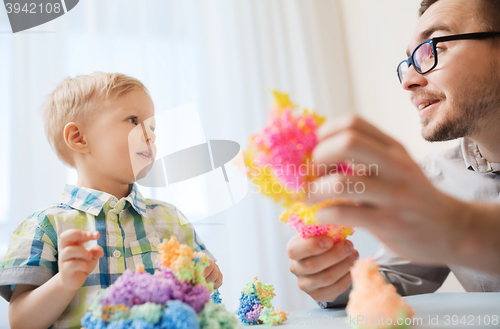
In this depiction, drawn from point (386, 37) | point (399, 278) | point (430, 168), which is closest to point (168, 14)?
point (386, 37)

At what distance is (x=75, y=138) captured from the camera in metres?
0.97

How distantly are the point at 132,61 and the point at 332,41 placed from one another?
1335 mm

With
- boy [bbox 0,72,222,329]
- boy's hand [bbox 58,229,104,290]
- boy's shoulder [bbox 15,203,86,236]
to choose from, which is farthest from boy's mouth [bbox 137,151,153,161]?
boy's hand [bbox 58,229,104,290]

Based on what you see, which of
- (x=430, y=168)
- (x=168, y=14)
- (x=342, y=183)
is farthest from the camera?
(x=168, y=14)

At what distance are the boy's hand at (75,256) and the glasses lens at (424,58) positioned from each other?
95cm

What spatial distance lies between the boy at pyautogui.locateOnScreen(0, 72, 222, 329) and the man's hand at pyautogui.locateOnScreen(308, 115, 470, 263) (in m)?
0.42

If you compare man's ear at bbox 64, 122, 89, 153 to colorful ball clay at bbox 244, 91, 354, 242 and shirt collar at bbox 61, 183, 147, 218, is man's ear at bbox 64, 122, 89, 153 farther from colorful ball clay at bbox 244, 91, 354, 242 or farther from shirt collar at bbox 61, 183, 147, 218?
colorful ball clay at bbox 244, 91, 354, 242

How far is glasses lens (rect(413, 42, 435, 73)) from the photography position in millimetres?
956

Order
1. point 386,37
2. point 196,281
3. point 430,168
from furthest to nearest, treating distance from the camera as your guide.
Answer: point 386,37 < point 430,168 < point 196,281

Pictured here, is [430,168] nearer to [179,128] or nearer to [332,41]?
[179,128]

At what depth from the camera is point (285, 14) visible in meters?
2.18

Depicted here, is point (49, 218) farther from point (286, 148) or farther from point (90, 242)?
point (286, 148)

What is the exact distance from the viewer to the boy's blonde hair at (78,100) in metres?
0.98

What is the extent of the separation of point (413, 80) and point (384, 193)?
0.75 meters
